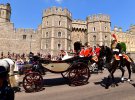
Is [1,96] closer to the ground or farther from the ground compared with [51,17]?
closer to the ground

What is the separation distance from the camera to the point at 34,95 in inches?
318

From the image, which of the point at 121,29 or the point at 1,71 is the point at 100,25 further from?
the point at 1,71

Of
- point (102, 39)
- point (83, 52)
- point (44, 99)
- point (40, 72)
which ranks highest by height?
point (102, 39)

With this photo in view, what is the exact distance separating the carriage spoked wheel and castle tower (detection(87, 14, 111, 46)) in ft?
127

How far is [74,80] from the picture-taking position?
949 cm

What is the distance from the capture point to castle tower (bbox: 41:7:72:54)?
141 ft

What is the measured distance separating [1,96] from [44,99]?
14.9 ft

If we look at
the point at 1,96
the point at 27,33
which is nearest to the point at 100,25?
the point at 27,33

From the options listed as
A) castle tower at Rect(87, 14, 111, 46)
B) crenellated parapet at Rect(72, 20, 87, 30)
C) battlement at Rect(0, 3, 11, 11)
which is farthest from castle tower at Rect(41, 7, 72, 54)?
battlement at Rect(0, 3, 11, 11)

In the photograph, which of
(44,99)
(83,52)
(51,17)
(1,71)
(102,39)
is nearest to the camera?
(1,71)

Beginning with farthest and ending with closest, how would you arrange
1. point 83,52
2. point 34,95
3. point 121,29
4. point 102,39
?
point 121,29 → point 102,39 → point 83,52 → point 34,95

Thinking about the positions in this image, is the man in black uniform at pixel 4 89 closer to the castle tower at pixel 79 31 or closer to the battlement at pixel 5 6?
the castle tower at pixel 79 31

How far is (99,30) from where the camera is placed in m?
48.3

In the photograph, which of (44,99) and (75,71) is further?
(75,71)
